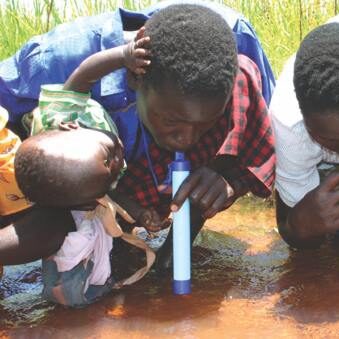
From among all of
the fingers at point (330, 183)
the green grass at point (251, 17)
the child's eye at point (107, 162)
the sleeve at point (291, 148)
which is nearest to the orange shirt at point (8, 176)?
the child's eye at point (107, 162)

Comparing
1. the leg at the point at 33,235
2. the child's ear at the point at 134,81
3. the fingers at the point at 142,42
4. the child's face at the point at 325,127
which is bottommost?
the leg at the point at 33,235

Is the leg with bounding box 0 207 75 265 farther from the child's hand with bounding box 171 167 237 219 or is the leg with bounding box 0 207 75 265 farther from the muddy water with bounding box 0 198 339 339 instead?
the child's hand with bounding box 171 167 237 219

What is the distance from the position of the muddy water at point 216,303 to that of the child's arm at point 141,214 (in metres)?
0.23

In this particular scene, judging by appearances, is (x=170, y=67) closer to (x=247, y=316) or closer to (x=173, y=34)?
(x=173, y=34)

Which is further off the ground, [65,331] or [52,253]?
[52,253]

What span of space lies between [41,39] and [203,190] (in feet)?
2.58

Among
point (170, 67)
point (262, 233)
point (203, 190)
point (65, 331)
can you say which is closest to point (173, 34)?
point (170, 67)

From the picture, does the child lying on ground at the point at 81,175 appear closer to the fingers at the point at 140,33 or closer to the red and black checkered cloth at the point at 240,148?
the fingers at the point at 140,33

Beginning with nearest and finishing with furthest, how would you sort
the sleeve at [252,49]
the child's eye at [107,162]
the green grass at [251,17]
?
1. the child's eye at [107,162]
2. the sleeve at [252,49]
3. the green grass at [251,17]

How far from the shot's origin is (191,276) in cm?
246

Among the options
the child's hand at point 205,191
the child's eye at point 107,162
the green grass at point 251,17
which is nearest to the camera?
the child's eye at point 107,162

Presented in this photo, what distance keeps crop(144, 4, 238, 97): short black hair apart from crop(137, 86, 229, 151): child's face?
Answer: 0.08 feet

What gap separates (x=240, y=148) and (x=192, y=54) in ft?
1.85

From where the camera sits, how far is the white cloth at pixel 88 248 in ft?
7.25
